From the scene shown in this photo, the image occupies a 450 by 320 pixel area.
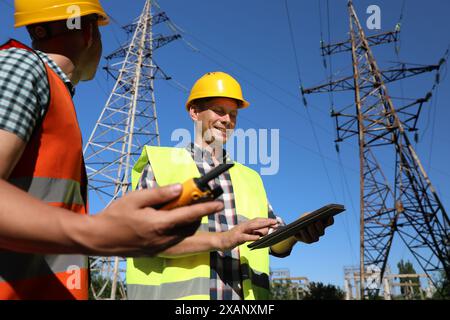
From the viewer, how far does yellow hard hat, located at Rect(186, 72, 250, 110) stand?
277 cm

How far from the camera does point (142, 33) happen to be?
18.9 m

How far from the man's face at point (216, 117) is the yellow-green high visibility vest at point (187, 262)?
0.25 meters

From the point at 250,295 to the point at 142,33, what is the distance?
1882 centimetres

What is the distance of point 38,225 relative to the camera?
648mm

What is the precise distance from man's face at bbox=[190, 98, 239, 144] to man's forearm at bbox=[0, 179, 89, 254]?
199 cm

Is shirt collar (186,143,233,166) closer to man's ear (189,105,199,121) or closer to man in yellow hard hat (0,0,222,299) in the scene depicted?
man's ear (189,105,199,121)

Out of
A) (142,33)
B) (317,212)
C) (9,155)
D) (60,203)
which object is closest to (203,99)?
(317,212)

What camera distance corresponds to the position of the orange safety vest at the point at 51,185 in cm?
93

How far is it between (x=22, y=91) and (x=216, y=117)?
187 cm

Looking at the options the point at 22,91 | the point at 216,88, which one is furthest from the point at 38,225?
the point at 216,88

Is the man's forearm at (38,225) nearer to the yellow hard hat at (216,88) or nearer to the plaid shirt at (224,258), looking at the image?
the plaid shirt at (224,258)

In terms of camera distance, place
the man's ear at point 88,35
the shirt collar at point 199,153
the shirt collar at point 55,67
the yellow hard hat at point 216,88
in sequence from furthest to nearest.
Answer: the yellow hard hat at point 216,88, the shirt collar at point 199,153, the man's ear at point 88,35, the shirt collar at point 55,67

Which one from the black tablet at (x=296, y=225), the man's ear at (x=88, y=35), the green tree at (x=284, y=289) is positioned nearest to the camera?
the man's ear at (x=88, y=35)

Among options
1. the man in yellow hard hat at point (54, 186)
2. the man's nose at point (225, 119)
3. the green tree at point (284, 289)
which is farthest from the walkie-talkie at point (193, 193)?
the green tree at point (284, 289)
